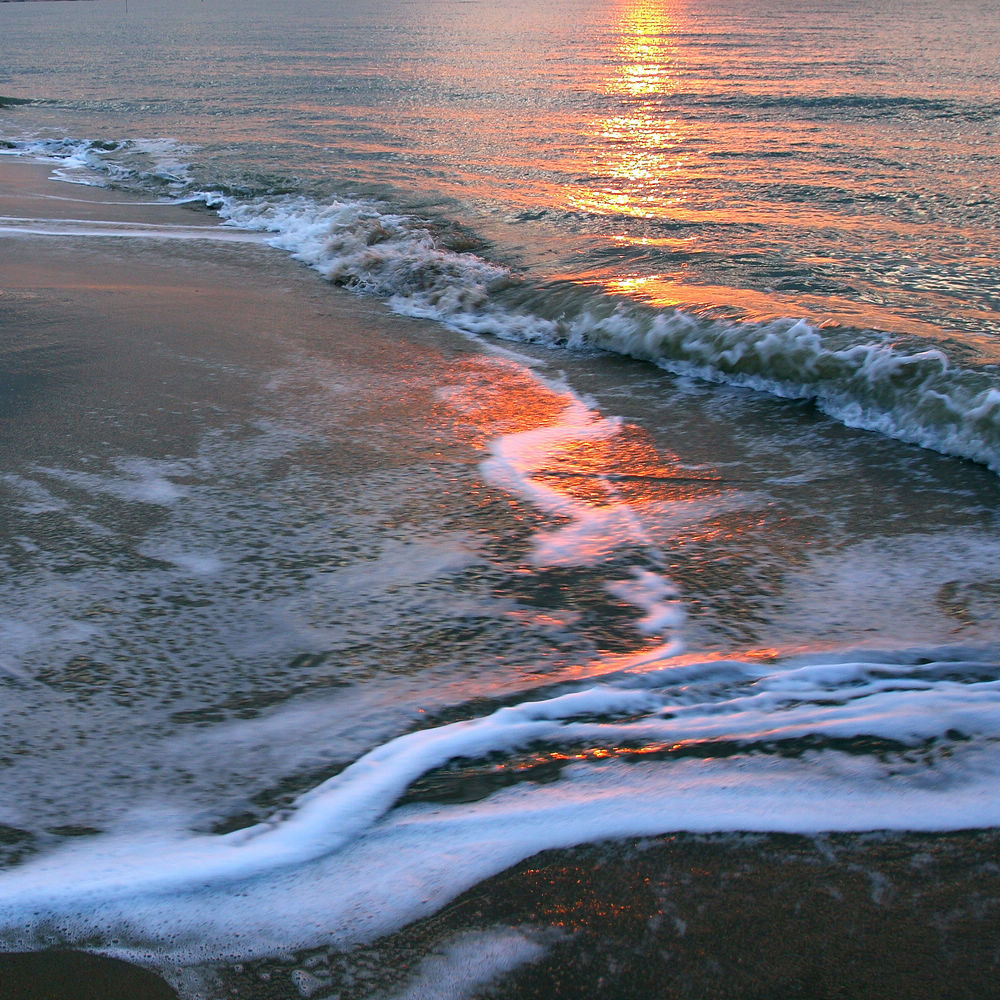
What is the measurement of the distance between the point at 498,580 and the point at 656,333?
3.54 m

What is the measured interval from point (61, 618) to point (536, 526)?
1863 millimetres

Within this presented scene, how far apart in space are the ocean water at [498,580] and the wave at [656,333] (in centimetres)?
3

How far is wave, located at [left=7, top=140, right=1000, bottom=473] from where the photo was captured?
16.8 ft

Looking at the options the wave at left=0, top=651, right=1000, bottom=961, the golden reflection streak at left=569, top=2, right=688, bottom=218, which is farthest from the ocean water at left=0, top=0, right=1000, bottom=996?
the golden reflection streak at left=569, top=2, right=688, bottom=218

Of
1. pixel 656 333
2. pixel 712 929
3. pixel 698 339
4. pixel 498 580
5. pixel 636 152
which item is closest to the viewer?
pixel 712 929

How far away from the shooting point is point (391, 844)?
2.22m

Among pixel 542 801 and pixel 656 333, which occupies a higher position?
pixel 656 333

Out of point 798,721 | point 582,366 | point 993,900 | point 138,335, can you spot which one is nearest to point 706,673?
point 798,721

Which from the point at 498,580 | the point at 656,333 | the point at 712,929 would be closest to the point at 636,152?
the point at 656,333

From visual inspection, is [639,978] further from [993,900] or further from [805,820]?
[993,900]

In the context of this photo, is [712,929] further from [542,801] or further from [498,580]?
[498,580]

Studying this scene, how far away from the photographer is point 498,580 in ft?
11.3

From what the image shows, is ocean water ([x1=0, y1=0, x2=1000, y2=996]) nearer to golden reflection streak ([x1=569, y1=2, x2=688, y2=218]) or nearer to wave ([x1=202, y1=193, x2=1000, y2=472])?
wave ([x1=202, y1=193, x2=1000, y2=472])

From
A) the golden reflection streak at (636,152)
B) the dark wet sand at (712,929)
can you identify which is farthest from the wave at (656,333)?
the dark wet sand at (712,929)
